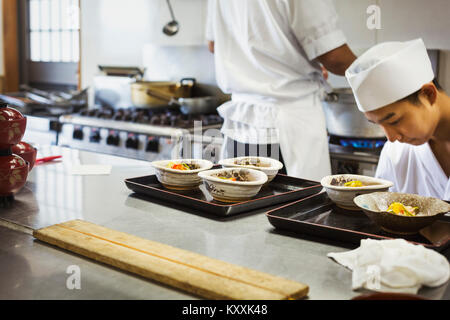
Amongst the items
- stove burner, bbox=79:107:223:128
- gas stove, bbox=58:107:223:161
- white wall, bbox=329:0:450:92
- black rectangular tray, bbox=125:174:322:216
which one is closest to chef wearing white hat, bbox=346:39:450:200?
black rectangular tray, bbox=125:174:322:216

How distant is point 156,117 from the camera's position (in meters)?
3.54

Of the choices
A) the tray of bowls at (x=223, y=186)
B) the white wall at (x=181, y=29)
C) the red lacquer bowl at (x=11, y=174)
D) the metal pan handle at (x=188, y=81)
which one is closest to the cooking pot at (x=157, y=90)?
the metal pan handle at (x=188, y=81)

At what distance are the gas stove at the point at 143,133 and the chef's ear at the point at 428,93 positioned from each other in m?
1.66

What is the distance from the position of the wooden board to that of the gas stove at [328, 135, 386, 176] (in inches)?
67.4

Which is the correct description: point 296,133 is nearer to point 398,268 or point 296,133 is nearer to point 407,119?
point 407,119

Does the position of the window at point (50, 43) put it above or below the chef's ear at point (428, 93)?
above

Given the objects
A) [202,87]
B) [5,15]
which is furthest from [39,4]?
[202,87]

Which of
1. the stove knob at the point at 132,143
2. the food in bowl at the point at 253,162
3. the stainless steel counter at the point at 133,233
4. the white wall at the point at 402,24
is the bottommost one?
the stove knob at the point at 132,143

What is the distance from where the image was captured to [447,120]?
5.51 feet

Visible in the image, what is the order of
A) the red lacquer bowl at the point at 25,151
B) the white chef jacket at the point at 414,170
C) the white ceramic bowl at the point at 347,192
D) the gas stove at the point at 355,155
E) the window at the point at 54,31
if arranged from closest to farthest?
1. the white ceramic bowl at the point at 347,192
2. the red lacquer bowl at the point at 25,151
3. the white chef jacket at the point at 414,170
4. the gas stove at the point at 355,155
5. the window at the point at 54,31

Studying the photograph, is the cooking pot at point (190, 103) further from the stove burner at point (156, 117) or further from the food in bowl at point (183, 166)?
the food in bowl at point (183, 166)

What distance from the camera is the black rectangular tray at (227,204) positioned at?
1.39 metres

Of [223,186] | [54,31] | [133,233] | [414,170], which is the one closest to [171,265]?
[133,233]

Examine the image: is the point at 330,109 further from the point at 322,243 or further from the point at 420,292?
the point at 420,292
